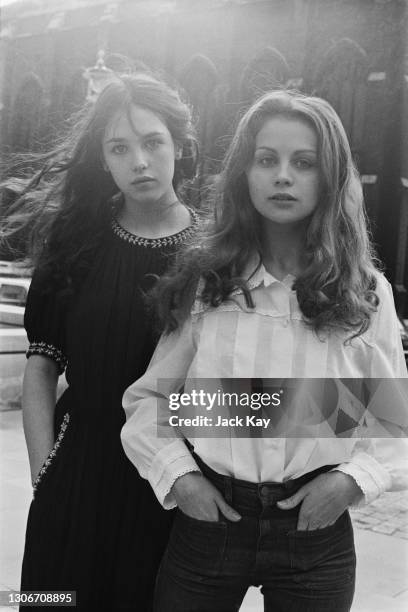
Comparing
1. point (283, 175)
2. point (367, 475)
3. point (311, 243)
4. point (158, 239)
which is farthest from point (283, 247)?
point (367, 475)

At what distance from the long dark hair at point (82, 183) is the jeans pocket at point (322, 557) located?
1009mm

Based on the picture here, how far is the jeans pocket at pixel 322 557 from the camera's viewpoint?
1.70 meters

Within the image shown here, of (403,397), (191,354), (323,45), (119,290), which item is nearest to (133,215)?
(119,290)

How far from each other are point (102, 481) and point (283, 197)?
0.94 metres

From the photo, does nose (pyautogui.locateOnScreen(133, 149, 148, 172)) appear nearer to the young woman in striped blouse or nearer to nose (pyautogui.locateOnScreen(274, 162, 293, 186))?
the young woman in striped blouse

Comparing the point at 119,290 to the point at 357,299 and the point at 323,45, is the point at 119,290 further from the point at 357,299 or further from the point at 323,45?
the point at 323,45

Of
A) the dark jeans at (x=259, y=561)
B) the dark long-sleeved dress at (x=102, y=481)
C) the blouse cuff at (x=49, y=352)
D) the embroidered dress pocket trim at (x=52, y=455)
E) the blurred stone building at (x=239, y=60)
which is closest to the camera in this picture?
the dark jeans at (x=259, y=561)

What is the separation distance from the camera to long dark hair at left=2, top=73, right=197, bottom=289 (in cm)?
220

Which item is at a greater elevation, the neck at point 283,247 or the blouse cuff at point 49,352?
the neck at point 283,247

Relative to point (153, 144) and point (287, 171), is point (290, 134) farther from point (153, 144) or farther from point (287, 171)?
point (153, 144)

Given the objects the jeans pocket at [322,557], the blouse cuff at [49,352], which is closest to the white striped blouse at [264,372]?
the jeans pocket at [322,557]

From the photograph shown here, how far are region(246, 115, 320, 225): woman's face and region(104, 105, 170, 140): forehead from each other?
1.46 ft
